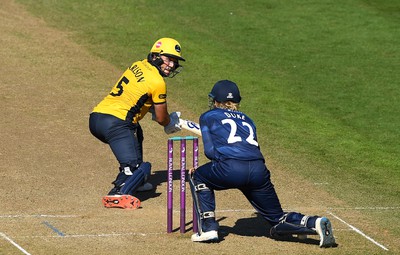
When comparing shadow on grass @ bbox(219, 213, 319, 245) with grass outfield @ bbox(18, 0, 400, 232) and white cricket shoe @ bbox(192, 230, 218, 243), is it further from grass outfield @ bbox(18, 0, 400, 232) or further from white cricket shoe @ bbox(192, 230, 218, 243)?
grass outfield @ bbox(18, 0, 400, 232)

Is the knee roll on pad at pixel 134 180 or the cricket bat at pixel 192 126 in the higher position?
the cricket bat at pixel 192 126

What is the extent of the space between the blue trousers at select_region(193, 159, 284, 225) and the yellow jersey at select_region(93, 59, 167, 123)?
220 centimetres

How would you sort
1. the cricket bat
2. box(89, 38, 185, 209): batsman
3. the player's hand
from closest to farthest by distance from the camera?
the cricket bat → box(89, 38, 185, 209): batsman → the player's hand

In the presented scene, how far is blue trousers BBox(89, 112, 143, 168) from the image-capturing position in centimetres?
1452

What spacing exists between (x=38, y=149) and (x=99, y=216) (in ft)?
11.5

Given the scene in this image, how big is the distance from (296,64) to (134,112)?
8119 mm

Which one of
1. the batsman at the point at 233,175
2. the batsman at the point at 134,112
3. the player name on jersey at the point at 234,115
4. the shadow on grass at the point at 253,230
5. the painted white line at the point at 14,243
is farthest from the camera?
the batsman at the point at 134,112

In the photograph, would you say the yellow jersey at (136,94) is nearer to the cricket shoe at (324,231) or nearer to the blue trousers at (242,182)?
the blue trousers at (242,182)

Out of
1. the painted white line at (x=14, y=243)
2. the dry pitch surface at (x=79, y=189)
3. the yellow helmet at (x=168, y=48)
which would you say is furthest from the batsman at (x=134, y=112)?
the painted white line at (x=14, y=243)

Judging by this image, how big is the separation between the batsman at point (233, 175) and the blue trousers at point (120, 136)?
1983mm

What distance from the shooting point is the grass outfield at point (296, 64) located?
56.3 ft

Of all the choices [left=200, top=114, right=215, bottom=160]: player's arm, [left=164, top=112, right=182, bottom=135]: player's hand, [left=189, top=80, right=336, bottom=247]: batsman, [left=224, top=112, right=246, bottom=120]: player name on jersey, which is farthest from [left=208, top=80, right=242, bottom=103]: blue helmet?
[left=164, top=112, right=182, bottom=135]: player's hand

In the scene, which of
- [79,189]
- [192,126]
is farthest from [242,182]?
[79,189]

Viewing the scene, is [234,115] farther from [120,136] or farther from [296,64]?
[296,64]
